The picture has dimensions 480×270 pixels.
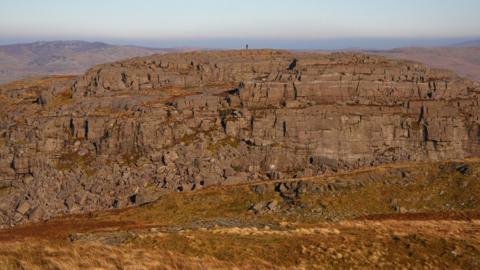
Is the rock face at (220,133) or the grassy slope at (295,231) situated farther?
the rock face at (220,133)

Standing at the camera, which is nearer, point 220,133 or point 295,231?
point 295,231

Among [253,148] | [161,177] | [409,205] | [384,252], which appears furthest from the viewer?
[253,148]

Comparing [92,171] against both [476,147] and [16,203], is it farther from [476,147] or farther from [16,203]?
[476,147]

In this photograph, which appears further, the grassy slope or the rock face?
the rock face

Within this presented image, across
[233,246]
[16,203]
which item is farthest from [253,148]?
[233,246]

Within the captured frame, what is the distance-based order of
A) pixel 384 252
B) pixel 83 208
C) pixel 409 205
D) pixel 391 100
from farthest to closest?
pixel 391 100 → pixel 83 208 → pixel 409 205 → pixel 384 252

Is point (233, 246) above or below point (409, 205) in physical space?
above

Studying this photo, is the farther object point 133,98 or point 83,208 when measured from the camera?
point 133,98

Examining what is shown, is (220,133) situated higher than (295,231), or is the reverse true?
(220,133)
